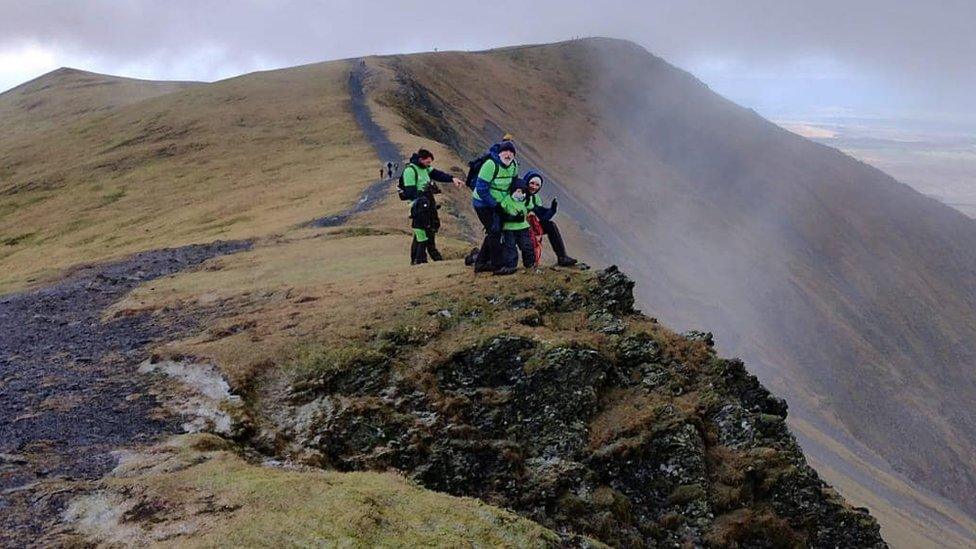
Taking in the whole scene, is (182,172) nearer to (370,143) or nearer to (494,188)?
(370,143)

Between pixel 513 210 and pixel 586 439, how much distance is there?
6534 millimetres

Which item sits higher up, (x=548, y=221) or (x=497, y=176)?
(x=497, y=176)

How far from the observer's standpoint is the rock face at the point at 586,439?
13156 millimetres

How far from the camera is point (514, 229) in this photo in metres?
18.6

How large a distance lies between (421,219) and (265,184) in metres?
34.0

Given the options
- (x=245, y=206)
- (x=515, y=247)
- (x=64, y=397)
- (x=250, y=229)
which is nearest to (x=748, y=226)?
(x=245, y=206)

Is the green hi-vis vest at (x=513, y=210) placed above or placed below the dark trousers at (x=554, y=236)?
above

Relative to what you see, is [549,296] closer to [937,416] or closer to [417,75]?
[937,416]

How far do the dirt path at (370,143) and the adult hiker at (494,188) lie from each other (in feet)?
58.4

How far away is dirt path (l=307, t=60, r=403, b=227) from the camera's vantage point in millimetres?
37219

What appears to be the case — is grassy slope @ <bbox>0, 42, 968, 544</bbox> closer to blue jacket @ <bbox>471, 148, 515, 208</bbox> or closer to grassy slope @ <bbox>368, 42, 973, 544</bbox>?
blue jacket @ <bbox>471, 148, 515, 208</bbox>

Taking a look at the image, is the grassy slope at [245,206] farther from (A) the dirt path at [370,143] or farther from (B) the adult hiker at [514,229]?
(B) the adult hiker at [514,229]

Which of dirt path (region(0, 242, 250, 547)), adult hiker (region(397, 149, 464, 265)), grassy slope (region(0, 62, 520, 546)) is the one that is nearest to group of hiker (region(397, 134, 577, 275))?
grassy slope (region(0, 62, 520, 546))

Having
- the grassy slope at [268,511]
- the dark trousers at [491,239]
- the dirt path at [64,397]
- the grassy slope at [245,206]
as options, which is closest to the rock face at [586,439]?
the grassy slope at [268,511]
